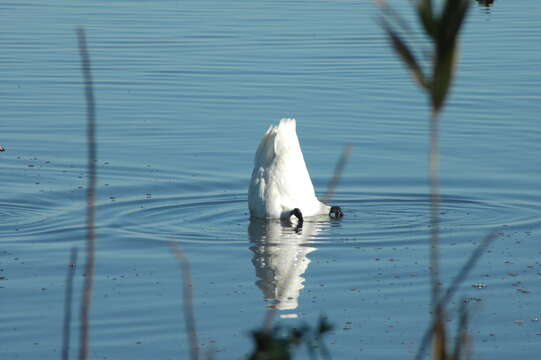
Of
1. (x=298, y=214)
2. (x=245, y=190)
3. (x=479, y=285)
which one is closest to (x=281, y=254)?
(x=298, y=214)

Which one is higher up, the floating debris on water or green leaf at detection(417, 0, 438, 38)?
green leaf at detection(417, 0, 438, 38)

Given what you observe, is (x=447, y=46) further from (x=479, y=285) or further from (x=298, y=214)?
(x=298, y=214)

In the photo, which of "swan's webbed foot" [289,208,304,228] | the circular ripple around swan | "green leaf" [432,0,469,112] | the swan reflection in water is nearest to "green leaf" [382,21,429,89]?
"green leaf" [432,0,469,112]

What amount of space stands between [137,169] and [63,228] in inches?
103

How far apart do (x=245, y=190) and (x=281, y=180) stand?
1139 mm

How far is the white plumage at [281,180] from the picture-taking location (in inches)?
447

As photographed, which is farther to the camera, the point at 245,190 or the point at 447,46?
the point at 245,190

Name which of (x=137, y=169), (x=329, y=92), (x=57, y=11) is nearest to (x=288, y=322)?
(x=137, y=169)

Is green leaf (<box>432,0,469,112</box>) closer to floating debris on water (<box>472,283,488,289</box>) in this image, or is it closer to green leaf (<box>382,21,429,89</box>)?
green leaf (<box>382,21,429,89</box>)

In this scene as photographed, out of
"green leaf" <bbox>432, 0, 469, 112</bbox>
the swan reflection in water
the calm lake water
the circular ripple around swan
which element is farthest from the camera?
the circular ripple around swan

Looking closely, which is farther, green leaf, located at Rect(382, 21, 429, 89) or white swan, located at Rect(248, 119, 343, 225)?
white swan, located at Rect(248, 119, 343, 225)

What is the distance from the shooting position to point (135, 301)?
27.0ft

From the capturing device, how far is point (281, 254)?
32.9 ft

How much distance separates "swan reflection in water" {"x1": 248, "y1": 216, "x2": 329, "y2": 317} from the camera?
852cm
